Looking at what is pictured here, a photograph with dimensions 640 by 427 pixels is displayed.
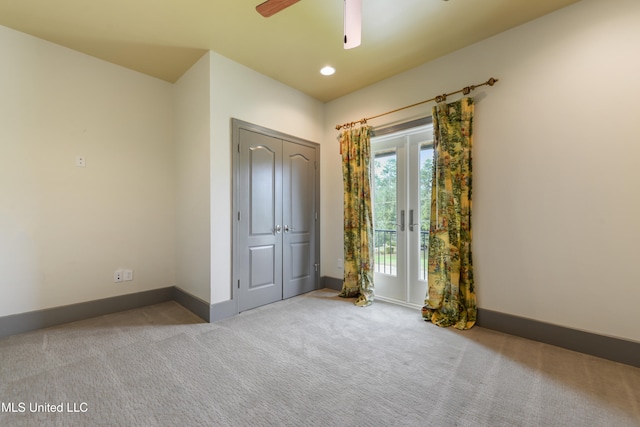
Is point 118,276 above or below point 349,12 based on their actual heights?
below

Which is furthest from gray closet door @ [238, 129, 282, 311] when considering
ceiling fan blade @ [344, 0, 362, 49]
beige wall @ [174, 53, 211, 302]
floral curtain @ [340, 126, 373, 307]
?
ceiling fan blade @ [344, 0, 362, 49]

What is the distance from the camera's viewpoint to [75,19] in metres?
2.32

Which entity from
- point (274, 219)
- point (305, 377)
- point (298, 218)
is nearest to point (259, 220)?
point (274, 219)

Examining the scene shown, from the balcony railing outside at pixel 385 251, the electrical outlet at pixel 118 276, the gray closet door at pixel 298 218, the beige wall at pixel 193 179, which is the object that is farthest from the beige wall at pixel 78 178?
the balcony railing outside at pixel 385 251

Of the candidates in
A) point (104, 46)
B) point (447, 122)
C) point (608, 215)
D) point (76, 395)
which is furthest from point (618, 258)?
point (104, 46)

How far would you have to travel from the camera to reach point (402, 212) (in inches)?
129

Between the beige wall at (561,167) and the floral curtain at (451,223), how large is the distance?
13 centimetres

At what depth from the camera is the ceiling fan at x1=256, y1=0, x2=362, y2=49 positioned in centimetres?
161

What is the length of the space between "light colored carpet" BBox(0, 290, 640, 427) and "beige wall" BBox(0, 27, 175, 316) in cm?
60

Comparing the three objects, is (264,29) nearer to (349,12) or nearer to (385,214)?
(349,12)

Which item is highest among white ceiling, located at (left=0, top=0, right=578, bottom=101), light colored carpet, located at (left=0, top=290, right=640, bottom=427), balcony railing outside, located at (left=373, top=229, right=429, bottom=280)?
white ceiling, located at (left=0, top=0, right=578, bottom=101)

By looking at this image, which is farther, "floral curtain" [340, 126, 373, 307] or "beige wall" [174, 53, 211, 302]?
"floral curtain" [340, 126, 373, 307]

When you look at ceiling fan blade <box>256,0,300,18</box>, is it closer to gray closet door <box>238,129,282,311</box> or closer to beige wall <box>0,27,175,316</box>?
gray closet door <box>238,129,282,311</box>

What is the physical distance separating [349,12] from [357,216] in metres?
2.32
